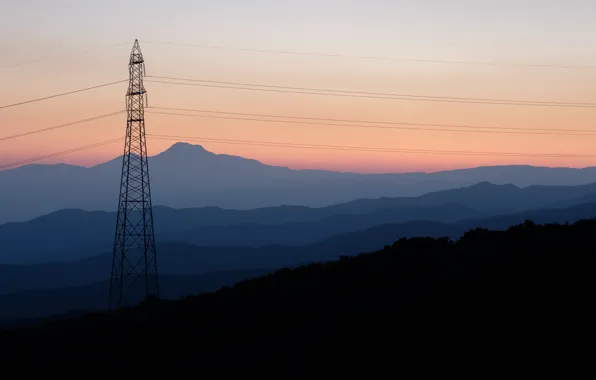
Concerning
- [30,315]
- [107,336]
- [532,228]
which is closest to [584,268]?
[532,228]

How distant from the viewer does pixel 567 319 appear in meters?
26.7

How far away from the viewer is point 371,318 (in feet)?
106

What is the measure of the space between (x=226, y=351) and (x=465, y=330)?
1195cm

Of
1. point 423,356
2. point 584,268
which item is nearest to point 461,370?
point 423,356

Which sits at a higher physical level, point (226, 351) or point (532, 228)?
point (532, 228)

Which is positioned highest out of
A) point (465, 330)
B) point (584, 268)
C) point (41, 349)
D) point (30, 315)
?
point (584, 268)

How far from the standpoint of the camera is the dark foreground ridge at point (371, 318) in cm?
2750

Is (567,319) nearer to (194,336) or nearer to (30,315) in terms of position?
(194,336)

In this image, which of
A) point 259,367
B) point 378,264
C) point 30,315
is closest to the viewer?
point 259,367

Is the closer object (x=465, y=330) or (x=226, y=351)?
(x=465, y=330)

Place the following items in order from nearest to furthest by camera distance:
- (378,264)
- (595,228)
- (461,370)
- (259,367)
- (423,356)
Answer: (461,370) → (423,356) → (259,367) → (595,228) → (378,264)

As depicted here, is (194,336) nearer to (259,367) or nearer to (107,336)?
(107,336)

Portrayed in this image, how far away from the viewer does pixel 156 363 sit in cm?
3206

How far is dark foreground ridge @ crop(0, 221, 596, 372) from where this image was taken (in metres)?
27.5
